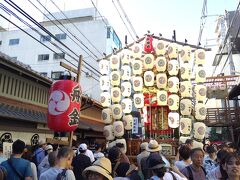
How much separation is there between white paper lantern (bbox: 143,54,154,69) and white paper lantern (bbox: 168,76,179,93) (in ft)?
6.02

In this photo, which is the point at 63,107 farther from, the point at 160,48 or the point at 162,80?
the point at 160,48

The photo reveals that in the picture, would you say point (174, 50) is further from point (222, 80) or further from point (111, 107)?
point (222, 80)

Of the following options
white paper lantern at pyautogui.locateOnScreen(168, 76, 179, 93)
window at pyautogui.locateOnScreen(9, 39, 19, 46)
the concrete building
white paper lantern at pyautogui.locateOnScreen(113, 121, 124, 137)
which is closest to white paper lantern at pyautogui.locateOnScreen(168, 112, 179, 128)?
white paper lantern at pyautogui.locateOnScreen(168, 76, 179, 93)

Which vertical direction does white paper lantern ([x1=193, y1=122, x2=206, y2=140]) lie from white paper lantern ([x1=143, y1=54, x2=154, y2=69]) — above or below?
below

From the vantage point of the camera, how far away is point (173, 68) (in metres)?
16.9

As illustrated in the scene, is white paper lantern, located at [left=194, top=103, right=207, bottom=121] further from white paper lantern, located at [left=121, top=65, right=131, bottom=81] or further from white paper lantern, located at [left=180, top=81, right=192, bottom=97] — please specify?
white paper lantern, located at [left=121, top=65, right=131, bottom=81]

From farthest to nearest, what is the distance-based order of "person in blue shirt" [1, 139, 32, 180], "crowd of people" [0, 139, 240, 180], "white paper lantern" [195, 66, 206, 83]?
"white paper lantern" [195, 66, 206, 83] < "person in blue shirt" [1, 139, 32, 180] < "crowd of people" [0, 139, 240, 180]

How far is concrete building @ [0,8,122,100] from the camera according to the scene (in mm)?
34062

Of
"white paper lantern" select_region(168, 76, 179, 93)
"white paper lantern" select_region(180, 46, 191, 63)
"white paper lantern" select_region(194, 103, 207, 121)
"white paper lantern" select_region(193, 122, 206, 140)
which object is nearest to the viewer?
"white paper lantern" select_region(193, 122, 206, 140)

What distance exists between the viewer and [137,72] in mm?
18094

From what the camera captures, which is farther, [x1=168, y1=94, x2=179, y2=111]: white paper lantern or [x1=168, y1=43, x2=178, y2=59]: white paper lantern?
[x1=168, y1=43, x2=178, y2=59]: white paper lantern

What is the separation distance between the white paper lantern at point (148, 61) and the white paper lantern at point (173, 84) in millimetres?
1835

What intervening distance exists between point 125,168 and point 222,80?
22573 millimetres

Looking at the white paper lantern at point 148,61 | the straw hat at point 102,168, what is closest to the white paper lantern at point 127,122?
the white paper lantern at point 148,61
